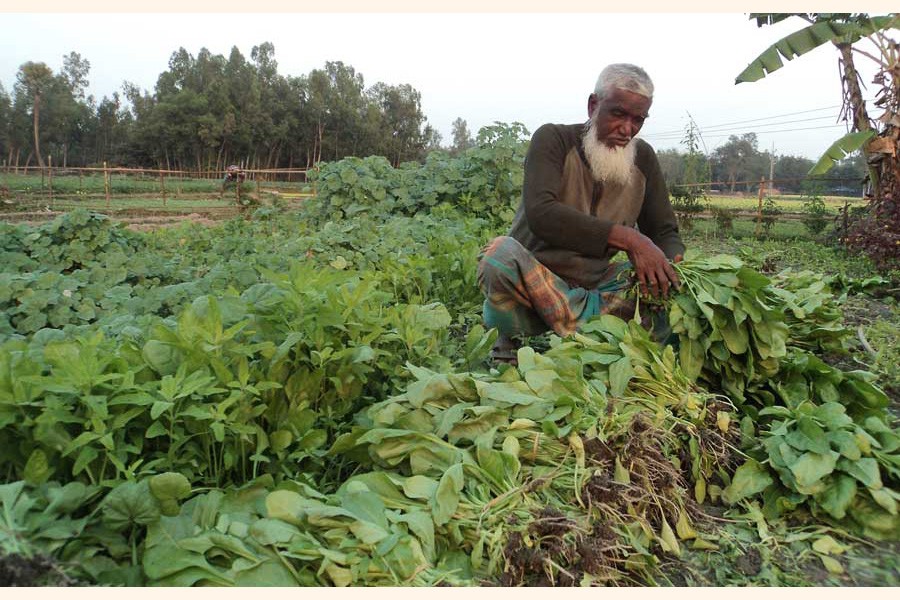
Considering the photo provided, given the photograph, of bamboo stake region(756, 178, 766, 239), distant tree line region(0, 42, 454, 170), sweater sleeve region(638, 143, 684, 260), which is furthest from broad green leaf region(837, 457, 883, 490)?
distant tree line region(0, 42, 454, 170)

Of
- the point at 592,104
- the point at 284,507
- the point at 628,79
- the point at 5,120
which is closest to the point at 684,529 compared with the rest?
the point at 284,507

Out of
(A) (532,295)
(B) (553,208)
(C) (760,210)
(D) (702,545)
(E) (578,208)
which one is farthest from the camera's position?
(C) (760,210)

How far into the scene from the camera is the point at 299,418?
1936 mm

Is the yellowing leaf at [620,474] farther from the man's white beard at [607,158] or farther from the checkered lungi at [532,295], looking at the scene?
the man's white beard at [607,158]

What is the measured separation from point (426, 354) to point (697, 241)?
995 cm

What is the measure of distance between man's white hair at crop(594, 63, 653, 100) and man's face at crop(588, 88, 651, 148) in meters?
0.02

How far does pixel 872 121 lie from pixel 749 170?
2593 centimetres

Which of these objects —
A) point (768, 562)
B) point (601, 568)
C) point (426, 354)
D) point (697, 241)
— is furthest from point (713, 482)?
point (697, 241)

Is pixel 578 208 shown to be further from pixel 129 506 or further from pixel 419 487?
pixel 129 506

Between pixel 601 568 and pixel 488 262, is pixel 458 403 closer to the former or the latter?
pixel 601 568

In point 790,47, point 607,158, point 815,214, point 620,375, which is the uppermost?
point 790,47

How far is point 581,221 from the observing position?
2.94 metres

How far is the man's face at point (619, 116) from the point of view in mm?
2883

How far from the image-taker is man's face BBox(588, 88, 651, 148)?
2883 mm
